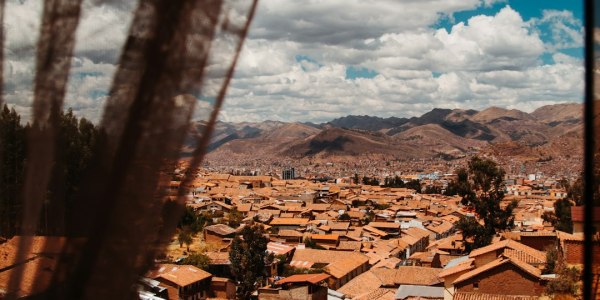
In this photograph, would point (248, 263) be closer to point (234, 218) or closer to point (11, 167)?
point (234, 218)

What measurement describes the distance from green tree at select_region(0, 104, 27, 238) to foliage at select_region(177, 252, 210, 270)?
2095cm

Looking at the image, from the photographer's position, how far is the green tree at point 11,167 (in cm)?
189

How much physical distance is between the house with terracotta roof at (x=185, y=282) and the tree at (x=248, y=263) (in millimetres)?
1143

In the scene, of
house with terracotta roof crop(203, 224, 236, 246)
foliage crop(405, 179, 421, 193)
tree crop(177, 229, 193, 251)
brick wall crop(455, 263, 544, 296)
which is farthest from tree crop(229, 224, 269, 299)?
foliage crop(405, 179, 421, 193)

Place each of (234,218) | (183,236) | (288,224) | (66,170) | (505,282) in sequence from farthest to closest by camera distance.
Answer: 1. (234,218)
2. (288,224)
3. (183,236)
4. (505,282)
5. (66,170)

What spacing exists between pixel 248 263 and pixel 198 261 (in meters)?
4.14

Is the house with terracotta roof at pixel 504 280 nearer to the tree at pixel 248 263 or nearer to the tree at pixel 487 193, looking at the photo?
the tree at pixel 248 263

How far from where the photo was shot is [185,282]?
18.2 meters

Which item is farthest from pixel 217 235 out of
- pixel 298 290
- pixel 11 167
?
pixel 11 167

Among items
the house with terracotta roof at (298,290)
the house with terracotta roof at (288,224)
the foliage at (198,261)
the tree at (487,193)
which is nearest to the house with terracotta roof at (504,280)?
the house with terracotta roof at (298,290)

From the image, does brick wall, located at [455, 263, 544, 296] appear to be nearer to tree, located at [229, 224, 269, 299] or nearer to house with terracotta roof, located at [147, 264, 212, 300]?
tree, located at [229, 224, 269, 299]

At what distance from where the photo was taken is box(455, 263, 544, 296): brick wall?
47.0ft

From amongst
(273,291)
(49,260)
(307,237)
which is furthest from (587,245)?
(307,237)

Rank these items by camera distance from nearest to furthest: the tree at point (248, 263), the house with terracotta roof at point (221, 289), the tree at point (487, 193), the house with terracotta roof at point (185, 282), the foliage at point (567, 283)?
the foliage at point (567, 283) < the house with terracotta roof at point (185, 282) < the tree at point (248, 263) < the house with terracotta roof at point (221, 289) < the tree at point (487, 193)
